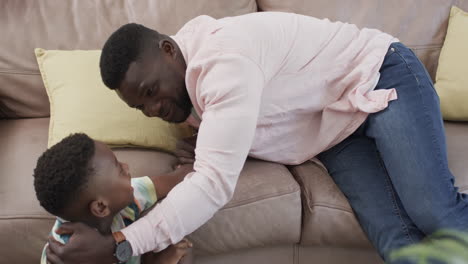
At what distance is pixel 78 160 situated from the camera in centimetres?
91

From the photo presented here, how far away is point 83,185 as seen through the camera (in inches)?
35.9

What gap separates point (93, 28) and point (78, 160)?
2.78 feet

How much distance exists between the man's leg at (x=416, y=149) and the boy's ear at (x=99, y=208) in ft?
2.40

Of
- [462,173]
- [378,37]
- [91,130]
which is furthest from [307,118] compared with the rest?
[91,130]

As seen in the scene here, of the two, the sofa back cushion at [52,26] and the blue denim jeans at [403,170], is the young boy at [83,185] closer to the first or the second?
the blue denim jeans at [403,170]

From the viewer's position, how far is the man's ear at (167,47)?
1.09 meters

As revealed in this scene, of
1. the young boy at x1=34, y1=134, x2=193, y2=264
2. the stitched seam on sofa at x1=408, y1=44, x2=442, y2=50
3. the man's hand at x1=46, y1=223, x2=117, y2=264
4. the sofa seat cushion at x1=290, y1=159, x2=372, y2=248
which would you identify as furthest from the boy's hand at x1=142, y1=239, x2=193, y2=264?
the stitched seam on sofa at x1=408, y1=44, x2=442, y2=50

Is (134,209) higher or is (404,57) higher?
(404,57)

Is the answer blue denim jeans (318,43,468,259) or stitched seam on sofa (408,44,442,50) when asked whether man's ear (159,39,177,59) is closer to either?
blue denim jeans (318,43,468,259)

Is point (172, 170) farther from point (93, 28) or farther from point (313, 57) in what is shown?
point (93, 28)

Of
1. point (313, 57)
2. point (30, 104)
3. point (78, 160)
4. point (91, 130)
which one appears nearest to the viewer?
point (78, 160)

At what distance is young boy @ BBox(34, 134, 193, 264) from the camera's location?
90 cm

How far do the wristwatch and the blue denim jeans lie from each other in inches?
24.4

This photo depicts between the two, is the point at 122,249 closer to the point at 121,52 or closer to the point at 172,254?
the point at 172,254
